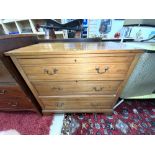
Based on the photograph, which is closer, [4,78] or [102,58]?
[102,58]

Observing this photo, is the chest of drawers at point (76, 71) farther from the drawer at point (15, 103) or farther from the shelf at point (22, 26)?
the shelf at point (22, 26)

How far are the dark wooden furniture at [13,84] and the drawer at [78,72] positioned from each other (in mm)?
110

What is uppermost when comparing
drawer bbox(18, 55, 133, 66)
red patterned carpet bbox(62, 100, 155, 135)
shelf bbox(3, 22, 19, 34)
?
shelf bbox(3, 22, 19, 34)

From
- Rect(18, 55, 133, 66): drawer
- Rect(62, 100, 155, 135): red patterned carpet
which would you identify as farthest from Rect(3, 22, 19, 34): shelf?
Rect(62, 100, 155, 135): red patterned carpet

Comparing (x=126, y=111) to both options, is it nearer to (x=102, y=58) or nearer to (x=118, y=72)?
(x=118, y=72)

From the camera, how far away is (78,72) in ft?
2.29

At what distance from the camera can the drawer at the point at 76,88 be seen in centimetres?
78

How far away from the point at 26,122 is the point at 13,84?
514 millimetres

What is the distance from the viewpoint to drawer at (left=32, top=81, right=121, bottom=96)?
0.78 metres

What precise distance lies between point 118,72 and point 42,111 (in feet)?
2.99

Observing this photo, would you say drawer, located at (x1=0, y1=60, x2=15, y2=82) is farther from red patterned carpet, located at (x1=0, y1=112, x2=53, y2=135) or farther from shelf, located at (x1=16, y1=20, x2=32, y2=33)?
shelf, located at (x1=16, y1=20, x2=32, y2=33)

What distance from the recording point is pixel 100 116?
1072mm
